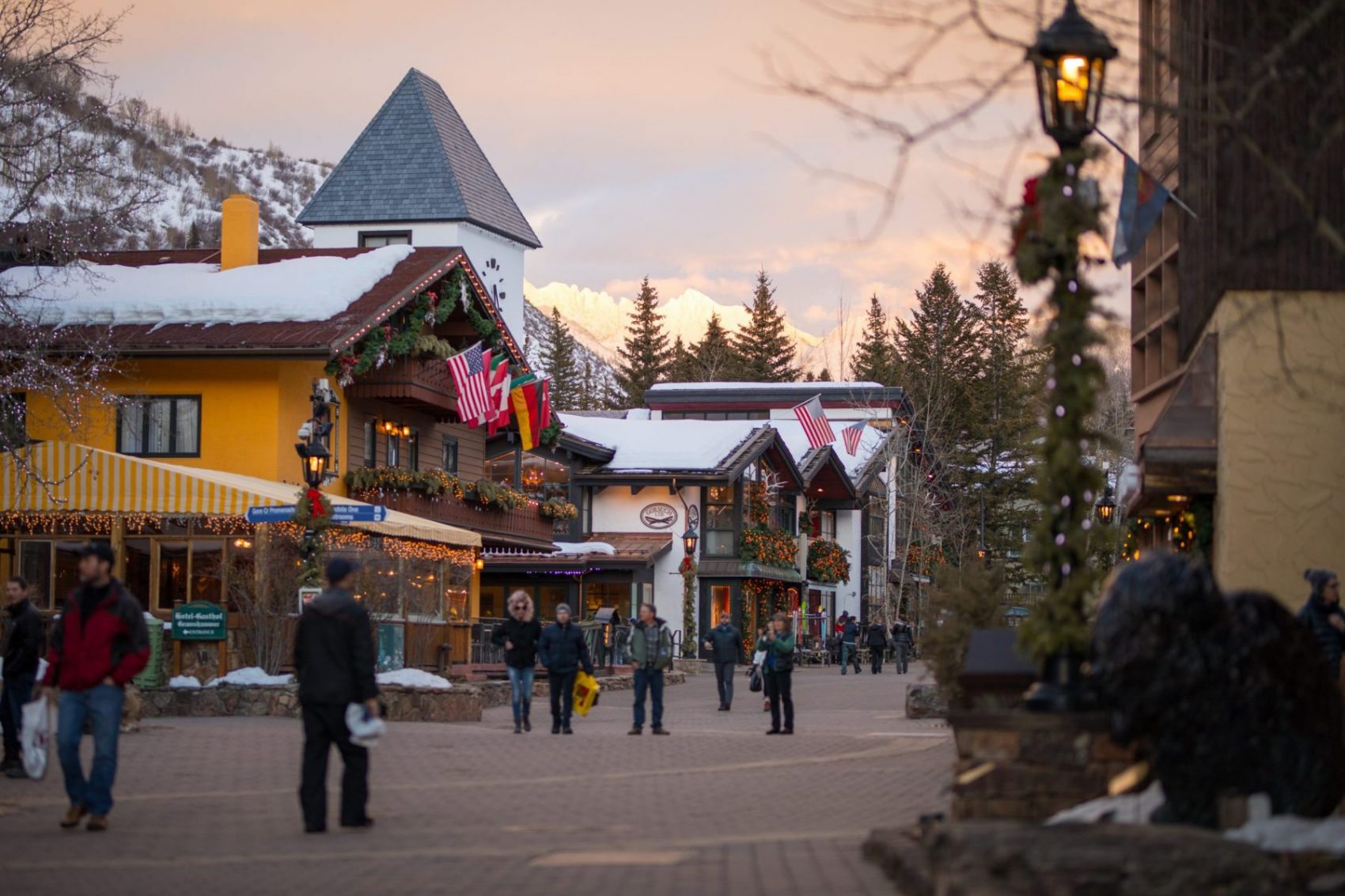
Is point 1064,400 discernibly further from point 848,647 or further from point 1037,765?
point 848,647

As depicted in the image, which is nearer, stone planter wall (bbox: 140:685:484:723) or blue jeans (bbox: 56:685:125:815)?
blue jeans (bbox: 56:685:125:815)

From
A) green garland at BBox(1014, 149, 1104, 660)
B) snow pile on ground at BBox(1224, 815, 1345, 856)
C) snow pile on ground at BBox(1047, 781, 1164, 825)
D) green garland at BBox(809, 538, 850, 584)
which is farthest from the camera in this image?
green garland at BBox(809, 538, 850, 584)

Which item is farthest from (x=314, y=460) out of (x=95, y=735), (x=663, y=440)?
(x=663, y=440)

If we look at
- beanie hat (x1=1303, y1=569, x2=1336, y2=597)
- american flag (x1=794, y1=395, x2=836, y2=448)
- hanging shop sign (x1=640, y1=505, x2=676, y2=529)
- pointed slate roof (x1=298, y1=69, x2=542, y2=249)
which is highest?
pointed slate roof (x1=298, y1=69, x2=542, y2=249)

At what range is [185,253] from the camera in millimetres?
42219

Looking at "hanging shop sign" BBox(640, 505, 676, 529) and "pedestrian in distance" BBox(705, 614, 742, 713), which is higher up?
"hanging shop sign" BBox(640, 505, 676, 529)

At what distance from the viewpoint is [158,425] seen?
34688 mm

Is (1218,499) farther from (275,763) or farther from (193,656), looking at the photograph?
(193,656)

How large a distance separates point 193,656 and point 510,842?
17.8m

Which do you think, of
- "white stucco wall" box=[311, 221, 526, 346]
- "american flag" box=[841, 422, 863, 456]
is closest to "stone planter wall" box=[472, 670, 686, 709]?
"american flag" box=[841, 422, 863, 456]

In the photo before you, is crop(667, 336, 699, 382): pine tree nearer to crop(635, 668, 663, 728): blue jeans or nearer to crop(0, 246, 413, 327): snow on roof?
crop(0, 246, 413, 327): snow on roof

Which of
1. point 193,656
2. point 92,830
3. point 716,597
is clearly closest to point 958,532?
point 716,597

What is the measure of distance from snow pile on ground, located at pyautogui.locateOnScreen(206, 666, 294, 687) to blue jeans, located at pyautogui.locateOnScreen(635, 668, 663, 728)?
18.2ft

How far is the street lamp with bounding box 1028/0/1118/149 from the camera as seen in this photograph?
10.4 m
